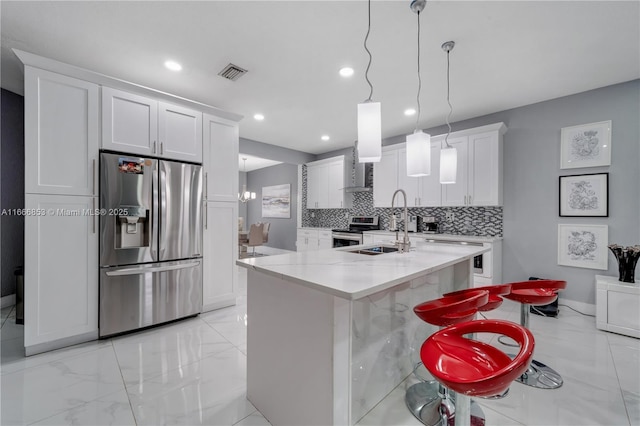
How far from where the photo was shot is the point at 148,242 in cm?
270

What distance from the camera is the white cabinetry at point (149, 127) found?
2.54 meters

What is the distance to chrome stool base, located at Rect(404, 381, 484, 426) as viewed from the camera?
1.56 meters

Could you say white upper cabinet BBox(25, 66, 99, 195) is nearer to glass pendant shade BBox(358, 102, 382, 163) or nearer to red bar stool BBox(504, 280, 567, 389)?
glass pendant shade BBox(358, 102, 382, 163)

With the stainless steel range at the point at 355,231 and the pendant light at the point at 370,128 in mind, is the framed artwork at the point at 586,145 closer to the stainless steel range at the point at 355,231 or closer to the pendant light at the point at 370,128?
the stainless steel range at the point at 355,231

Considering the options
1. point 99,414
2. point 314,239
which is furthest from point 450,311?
point 314,239

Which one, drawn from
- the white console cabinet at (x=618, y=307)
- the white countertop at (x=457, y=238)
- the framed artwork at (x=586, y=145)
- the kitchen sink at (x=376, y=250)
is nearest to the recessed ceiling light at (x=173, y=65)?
the kitchen sink at (x=376, y=250)

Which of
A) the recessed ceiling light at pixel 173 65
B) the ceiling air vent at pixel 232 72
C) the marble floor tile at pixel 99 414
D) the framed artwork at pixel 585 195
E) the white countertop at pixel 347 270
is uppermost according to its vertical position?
the ceiling air vent at pixel 232 72

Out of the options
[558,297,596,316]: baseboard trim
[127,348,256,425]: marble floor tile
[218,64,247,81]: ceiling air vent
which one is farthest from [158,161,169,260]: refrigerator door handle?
[558,297,596,316]: baseboard trim

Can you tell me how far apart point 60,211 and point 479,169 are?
473cm

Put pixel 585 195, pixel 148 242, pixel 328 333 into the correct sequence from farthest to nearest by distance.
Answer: pixel 585 195 < pixel 148 242 < pixel 328 333

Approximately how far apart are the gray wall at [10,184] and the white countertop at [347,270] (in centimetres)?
363

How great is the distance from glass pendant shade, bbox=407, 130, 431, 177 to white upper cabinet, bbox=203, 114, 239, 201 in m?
2.30

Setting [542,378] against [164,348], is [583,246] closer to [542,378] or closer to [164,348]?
[542,378]

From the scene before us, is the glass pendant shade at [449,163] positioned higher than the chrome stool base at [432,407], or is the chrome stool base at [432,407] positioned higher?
the glass pendant shade at [449,163]
